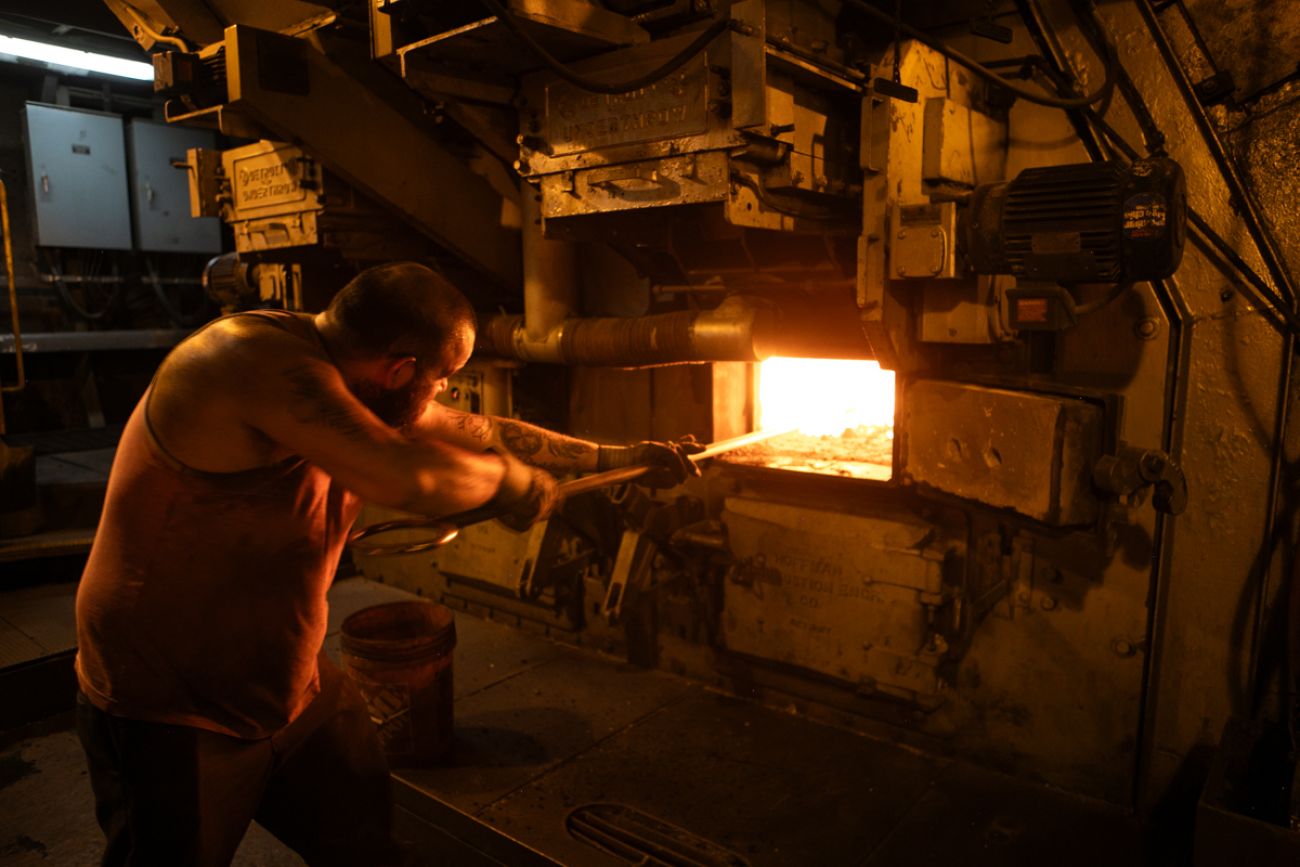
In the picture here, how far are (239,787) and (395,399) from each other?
3.04 ft

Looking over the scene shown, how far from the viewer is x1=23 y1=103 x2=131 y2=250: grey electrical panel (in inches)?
288

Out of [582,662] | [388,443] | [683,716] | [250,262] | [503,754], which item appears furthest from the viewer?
[250,262]

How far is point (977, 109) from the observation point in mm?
2869

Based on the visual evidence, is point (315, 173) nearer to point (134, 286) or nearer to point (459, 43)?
point (459, 43)

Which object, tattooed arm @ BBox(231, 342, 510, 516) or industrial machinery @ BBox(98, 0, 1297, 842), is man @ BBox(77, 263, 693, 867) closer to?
tattooed arm @ BBox(231, 342, 510, 516)

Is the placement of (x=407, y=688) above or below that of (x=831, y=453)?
below

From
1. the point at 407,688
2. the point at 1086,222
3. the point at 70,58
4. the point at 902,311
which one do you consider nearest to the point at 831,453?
the point at 902,311

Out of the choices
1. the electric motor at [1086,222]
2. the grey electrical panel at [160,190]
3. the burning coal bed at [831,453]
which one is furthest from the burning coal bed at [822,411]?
the grey electrical panel at [160,190]

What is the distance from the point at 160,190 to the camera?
7977mm

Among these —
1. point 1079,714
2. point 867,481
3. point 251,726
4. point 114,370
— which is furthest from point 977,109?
point 114,370

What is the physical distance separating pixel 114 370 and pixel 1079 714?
26.1ft

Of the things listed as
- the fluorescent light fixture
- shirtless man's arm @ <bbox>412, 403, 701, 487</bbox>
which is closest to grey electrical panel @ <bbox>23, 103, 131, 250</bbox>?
the fluorescent light fixture

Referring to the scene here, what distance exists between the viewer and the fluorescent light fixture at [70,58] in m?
6.26

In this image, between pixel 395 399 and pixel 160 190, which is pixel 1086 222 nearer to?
pixel 395 399
